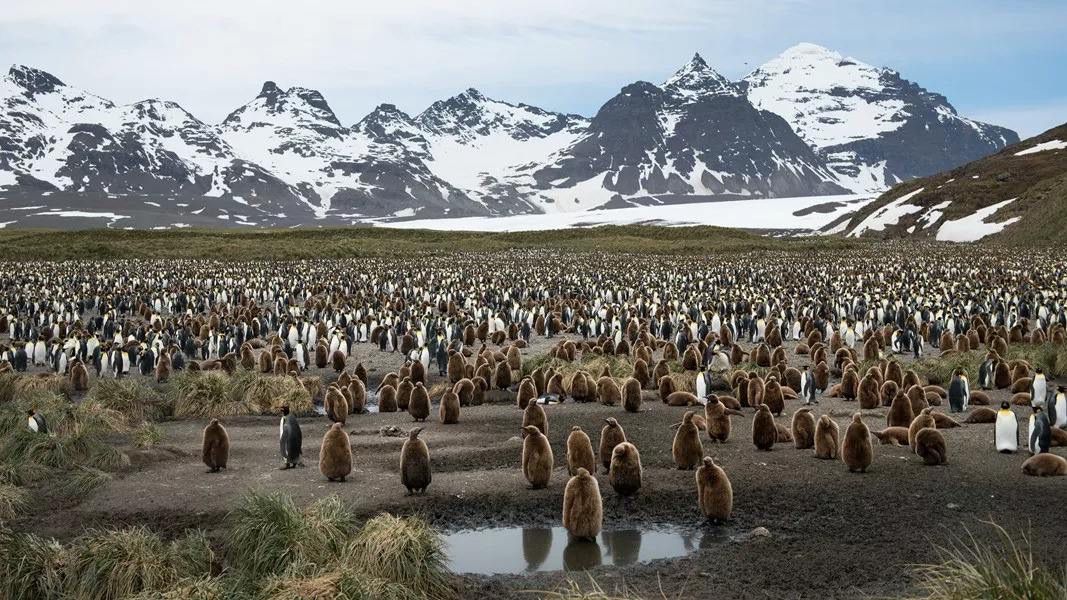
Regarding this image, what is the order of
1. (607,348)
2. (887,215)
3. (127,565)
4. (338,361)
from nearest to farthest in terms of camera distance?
(127,565) < (607,348) < (338,361) < (887,215)

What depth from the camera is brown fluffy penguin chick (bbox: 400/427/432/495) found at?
28.5ft

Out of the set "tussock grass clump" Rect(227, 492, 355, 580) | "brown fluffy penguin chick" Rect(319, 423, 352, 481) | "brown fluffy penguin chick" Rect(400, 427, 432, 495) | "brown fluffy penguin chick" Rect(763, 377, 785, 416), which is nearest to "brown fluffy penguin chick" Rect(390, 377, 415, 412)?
"brown fluffy penguin chick" Rect(319, 423, 352, 481)

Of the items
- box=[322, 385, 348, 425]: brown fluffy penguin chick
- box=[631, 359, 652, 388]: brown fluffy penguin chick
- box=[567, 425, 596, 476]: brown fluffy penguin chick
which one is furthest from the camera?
box=[631, 359, 652, 388]: brown fluffy penguin chick

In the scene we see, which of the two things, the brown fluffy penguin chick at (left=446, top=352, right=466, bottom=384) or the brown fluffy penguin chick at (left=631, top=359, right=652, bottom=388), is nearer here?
the brown fluffy penguin chick at (left=631, top=359, right=652, bottom=388)

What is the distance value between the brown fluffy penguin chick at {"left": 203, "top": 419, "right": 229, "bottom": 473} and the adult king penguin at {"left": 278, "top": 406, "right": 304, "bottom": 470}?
61cm

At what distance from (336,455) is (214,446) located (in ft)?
5.02

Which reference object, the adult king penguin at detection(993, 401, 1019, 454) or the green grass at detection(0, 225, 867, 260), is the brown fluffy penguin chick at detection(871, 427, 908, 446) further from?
the green grass at detection(0, 225, 867, 260)

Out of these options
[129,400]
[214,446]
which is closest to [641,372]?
[214,446]

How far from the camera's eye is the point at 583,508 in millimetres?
7555

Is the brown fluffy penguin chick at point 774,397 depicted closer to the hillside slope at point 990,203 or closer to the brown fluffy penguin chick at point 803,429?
the brown fluffy penguin chick at point 803,429

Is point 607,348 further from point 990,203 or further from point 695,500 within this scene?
point 990,203

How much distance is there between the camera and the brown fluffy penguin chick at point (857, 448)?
913 cm

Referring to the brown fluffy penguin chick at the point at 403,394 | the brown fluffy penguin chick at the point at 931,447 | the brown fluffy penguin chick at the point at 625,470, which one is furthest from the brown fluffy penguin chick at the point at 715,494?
the brown fluffy penguin chick at the point at 403,394

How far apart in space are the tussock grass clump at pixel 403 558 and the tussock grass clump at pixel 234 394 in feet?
22.9
